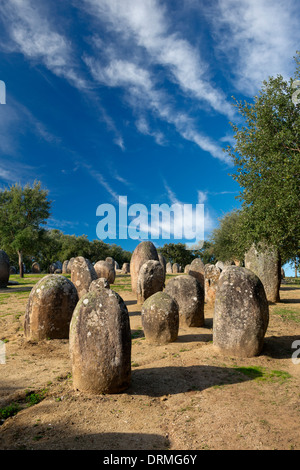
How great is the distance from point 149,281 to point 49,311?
7.19m

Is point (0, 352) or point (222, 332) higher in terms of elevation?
point (222, 332)

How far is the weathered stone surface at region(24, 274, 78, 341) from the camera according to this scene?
9570 mm

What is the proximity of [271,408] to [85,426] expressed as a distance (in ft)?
10.6

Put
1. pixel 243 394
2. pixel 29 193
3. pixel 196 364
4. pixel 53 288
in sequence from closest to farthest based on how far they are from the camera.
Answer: pixel 243 394, pixel 196 364, pixel 53 288, pixel 29 193

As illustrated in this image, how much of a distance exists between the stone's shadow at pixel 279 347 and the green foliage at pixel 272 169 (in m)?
4.15

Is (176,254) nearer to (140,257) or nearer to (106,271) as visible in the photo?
(106,271)

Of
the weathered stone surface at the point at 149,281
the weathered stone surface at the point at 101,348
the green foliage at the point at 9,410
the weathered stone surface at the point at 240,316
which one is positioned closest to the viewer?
the green foliage at the point at 9,410

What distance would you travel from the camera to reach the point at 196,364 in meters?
7.60

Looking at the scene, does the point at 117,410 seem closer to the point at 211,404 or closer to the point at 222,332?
the point at 211,404

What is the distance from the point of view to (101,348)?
5.63 metres

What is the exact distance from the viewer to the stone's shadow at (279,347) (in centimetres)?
851

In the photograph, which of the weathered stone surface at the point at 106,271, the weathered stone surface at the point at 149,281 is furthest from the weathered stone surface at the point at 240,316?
the weathered stone surface at the point at 106,271

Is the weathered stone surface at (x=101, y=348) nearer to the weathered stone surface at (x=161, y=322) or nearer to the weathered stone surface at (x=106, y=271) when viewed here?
the weathered stone surface at (x=161, y=322)

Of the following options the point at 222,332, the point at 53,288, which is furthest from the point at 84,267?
the point at 222,332
